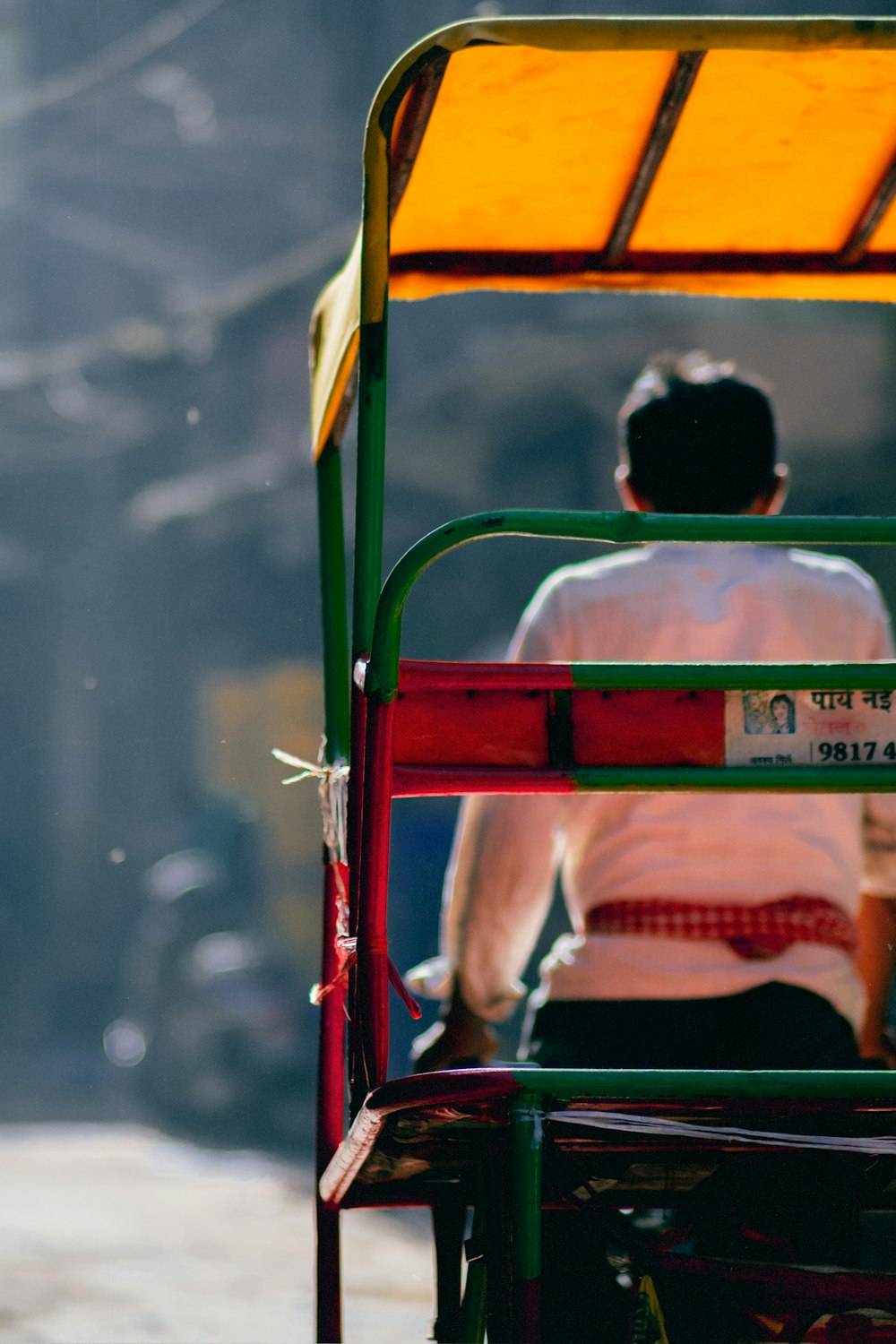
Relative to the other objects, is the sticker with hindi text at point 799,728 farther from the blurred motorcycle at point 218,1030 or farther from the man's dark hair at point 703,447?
the blurred motorcycle at point 218,1030

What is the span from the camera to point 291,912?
43.8 ft

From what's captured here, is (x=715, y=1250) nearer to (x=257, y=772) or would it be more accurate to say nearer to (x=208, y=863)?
(x=208, y=863)

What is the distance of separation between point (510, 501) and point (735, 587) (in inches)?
416

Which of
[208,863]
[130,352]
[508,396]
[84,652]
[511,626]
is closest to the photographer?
→ [208,863]

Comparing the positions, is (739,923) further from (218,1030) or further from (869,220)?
(218,1030)

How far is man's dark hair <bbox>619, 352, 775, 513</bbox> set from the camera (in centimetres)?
220

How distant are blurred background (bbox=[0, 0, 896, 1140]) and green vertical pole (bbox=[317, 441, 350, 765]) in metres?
6.76

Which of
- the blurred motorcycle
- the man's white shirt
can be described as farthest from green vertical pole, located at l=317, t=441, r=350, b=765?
the blurred motorcycle

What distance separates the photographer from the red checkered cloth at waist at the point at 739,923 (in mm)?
1993

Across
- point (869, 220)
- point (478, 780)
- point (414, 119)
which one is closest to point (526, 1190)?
point (478, 780)

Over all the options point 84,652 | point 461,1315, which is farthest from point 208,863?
point 461,1315

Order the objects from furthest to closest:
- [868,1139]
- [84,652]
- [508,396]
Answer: [84,652]
[508,396]
[868,1139]

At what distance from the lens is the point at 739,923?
2.00 m

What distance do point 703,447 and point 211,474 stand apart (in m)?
14.6
